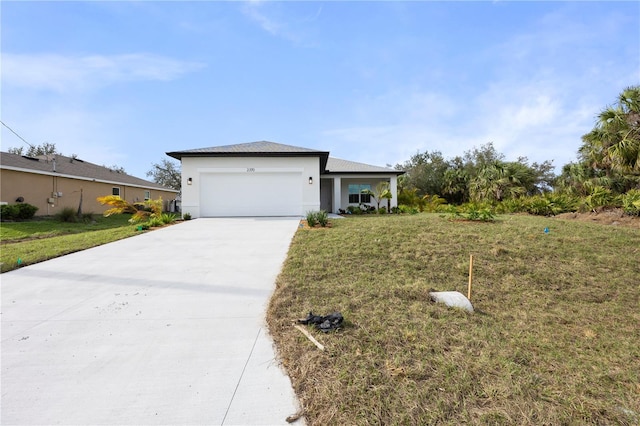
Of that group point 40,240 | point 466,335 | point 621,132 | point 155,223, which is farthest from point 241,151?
point 621,132

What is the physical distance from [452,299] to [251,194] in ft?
37.5

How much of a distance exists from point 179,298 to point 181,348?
149 cm

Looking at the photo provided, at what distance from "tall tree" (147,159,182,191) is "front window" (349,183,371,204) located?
1238 inches

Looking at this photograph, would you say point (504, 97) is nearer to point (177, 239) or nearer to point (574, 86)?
point (574, 86)

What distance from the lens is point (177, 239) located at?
27.8 feet

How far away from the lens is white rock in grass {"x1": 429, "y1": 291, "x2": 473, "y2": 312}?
3850mm

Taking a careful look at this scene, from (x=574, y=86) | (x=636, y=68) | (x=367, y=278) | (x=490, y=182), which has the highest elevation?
(x=636, y=68)

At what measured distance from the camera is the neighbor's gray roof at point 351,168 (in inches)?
685

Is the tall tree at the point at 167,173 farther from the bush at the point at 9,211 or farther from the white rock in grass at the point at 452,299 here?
the white rock in grass at the point at 452,299

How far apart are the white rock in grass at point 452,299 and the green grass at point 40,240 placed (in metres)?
8.21

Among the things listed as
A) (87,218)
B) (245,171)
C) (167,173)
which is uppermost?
(167,173)

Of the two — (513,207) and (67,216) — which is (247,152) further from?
(513,207)

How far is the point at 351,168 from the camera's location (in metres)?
18.3

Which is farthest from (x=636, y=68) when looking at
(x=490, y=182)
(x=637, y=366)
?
(x=637, y=366)
